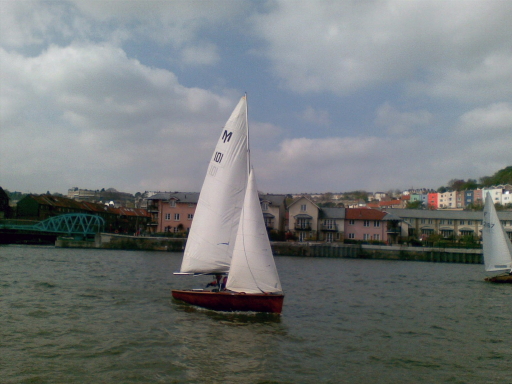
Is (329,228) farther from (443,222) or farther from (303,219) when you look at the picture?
(443,222)

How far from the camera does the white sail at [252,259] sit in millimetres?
15406

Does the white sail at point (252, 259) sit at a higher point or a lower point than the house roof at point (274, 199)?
lower

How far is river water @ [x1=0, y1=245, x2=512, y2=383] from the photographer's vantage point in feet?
34.6

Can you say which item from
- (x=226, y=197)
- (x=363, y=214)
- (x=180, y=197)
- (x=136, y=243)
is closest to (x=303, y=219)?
(x=363, y=214)

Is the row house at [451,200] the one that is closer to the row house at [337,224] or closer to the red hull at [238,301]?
the row house at [337,224]

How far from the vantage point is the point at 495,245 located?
3438 centimetres

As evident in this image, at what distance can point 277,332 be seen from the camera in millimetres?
14305

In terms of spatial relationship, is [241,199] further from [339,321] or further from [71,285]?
[71,285]

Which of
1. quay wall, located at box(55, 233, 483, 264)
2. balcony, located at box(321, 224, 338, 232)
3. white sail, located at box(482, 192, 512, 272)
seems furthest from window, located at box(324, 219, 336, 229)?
white sail, located at box(482, 192, 512, 272)

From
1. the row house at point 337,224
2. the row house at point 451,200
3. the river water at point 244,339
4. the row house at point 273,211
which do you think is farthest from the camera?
the row house at point 451,200

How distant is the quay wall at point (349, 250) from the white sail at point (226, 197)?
43.2m

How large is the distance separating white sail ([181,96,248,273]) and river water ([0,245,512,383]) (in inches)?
78.9

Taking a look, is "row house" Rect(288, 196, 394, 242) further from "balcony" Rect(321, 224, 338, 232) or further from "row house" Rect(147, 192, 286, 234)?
"row house" Rect(147, 192, 286, 234)

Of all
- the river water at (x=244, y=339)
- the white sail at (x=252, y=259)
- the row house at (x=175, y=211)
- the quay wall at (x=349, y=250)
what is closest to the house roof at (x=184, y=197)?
the row house at (x=175, y=211)
